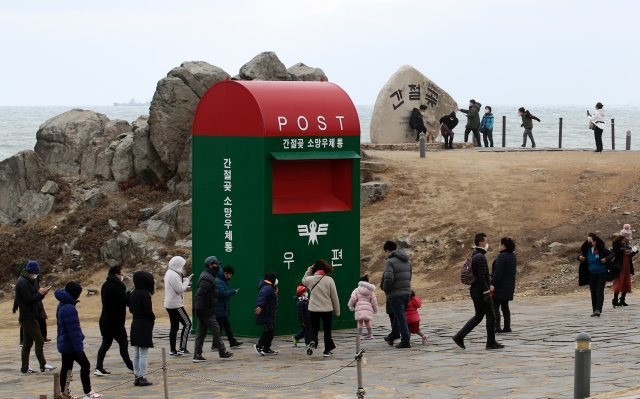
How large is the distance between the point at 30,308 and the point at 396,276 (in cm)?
558

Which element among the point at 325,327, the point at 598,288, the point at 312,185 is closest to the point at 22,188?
the point at 312,185

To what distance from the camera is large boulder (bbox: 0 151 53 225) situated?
38719mm

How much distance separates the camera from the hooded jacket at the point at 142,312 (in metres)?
17.1

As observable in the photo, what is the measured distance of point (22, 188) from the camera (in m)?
39.3

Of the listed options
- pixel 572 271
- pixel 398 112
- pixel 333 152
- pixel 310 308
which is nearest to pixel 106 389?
pixel 310 308

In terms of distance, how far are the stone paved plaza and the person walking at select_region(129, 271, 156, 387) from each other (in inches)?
10.0

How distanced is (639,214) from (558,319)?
10082mm

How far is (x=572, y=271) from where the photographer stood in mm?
28891

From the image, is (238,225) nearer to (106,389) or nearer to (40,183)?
(106,389)

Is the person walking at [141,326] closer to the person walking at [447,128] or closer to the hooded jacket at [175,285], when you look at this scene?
the hooded jacket at [175,285]

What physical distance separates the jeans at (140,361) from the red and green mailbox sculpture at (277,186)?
467cm

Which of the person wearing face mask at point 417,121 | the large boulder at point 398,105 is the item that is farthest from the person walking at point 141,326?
the large boulder at point 398,105

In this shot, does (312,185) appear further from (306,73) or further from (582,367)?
(306,73)

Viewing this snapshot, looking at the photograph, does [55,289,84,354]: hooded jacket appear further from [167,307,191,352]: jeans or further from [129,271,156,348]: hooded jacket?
[167,307,191,352]: jeans
